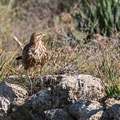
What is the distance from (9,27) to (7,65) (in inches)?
256

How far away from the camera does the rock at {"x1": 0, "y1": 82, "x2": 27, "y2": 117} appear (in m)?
6.13

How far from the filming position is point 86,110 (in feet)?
17.8

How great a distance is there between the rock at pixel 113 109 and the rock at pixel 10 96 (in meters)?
1.46

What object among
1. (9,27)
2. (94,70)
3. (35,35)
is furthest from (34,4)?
(94,70)

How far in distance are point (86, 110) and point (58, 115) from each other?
439mm

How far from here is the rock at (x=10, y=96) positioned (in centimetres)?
613

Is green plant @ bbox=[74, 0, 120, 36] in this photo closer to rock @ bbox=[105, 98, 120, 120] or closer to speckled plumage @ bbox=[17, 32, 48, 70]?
speckled plumage @ bbox=[17, 32, 48, 70]

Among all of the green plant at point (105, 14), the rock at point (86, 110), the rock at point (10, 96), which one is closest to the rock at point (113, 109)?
the rock at point (86, 110)

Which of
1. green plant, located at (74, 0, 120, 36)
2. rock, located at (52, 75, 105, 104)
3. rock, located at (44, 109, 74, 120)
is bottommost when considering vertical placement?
green plant, located at (74, 0, 120, 36)

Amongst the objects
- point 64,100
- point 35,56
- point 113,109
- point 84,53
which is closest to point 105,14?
point 84,53

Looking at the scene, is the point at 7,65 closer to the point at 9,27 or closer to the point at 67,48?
the point at 67,48

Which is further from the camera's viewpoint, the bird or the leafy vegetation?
the bird

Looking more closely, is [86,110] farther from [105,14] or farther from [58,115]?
[105,14]

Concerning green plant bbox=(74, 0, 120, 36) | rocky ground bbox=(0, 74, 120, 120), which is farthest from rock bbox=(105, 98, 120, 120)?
green plant bbox=(74, 0, 120, 36)
